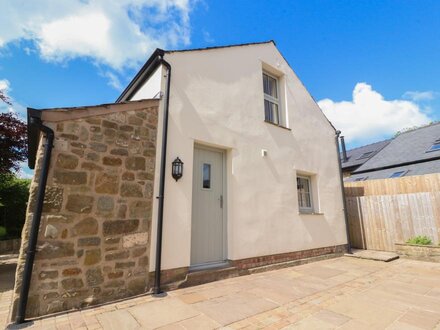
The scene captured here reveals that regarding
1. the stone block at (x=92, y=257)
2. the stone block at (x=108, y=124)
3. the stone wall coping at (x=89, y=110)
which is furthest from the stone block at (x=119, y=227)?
the stone wall coping at (x=89, y=110)

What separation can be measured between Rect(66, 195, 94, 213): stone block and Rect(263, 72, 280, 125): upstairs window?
5.09 meters

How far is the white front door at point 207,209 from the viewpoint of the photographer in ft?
14.1

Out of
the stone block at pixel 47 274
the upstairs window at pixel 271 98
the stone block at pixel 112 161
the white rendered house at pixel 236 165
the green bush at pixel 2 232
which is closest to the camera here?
the stone block at pixel 47 274

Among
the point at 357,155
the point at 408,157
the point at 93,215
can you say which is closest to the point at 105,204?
the point at 93,215

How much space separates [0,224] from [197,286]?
1153 cm

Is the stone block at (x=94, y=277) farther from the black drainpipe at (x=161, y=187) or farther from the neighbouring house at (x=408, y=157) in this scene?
the neighbouring house at (x=408, y=157)

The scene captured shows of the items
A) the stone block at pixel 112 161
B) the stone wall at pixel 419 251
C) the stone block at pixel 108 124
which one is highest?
the stone block at pixel 108 124

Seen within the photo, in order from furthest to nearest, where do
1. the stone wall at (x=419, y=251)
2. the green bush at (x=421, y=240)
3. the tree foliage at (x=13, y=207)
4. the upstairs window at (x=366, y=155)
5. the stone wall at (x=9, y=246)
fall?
the upstairs window at (x=366, y=155), the tree foliage at (x=13, y=207), the stone wall at (x=9, y=246), the green bush at (x=421, y=240), the stone wall at (x=419, y=251)

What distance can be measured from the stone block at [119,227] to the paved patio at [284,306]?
95cm

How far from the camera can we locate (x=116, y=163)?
11.2ft

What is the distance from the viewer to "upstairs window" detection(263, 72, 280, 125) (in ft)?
21.7

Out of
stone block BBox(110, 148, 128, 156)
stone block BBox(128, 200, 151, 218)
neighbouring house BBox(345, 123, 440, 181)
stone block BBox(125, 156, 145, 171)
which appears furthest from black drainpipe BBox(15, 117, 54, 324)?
neighbouring house BBox(345, 123, 440, 181)

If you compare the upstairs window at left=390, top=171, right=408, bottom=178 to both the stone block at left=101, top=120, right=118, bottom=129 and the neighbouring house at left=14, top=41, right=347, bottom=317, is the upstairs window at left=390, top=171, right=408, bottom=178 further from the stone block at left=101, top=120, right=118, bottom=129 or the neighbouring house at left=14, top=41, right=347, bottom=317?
the stone block at left=101, top=120, right=118, bottom=129

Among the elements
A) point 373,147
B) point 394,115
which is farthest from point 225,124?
point 394,115
